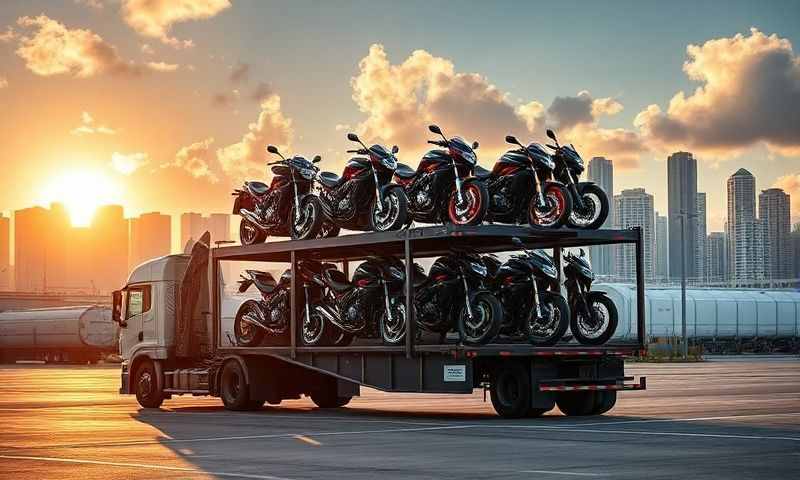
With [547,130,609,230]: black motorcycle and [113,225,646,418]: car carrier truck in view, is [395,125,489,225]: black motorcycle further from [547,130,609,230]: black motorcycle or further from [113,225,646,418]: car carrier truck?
[547,130,609,230]: black motorcycle

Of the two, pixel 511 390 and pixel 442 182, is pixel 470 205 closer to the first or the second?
pixel 442 182

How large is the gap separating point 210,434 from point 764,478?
9479 millimetres

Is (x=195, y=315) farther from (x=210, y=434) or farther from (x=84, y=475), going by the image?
(x=84, y=475)

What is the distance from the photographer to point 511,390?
73.6 feet

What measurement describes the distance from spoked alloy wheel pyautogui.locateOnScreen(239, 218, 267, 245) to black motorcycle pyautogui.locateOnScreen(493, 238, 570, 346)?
20.0 feet

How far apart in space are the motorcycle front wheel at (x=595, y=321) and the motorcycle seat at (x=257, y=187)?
7517 millimetres

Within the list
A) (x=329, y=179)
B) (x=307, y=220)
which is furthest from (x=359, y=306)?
(x=329, y=179)

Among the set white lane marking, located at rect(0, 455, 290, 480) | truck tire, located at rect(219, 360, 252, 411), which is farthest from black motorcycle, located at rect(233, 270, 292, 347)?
white lane marking, located at rect(0, 455, 290, 480)

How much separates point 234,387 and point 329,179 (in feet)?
15.5

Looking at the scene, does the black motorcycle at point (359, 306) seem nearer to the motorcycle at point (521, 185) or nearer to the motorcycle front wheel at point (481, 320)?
the motorcycle front wheel at point (481, 320)

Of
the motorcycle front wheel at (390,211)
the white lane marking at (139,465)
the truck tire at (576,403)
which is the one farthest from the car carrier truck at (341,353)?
the white lane marking at (139,465)

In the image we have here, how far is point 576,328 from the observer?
23.4m

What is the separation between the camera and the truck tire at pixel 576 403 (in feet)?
76.2

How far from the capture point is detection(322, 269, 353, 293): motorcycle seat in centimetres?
2503
